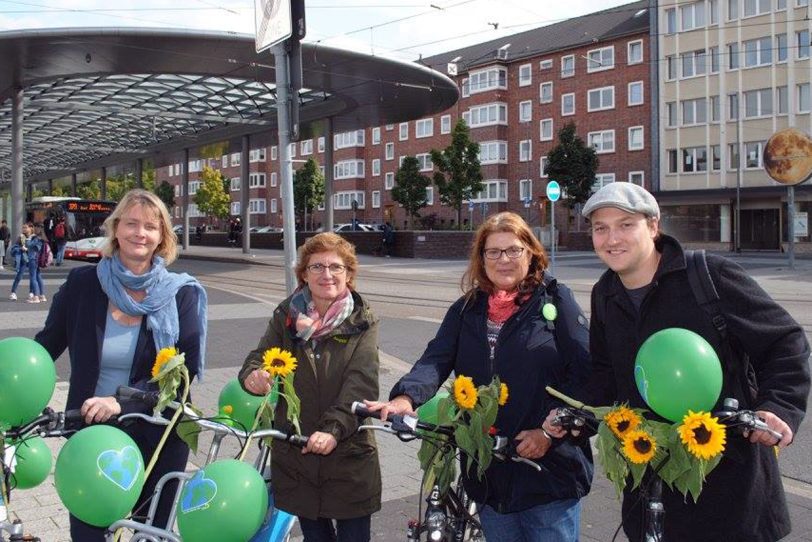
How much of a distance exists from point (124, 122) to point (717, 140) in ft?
108

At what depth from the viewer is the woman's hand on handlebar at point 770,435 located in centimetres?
218

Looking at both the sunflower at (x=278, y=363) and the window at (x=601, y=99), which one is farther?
the window at (x=601, y=99)

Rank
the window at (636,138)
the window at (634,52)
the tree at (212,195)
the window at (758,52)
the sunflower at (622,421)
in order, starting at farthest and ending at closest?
the tree at (212,195)
the window at (636,138)
the window at (634,52)
the window at (758,52)
the sunflower at (622,421)

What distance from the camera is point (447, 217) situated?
62.3 metres

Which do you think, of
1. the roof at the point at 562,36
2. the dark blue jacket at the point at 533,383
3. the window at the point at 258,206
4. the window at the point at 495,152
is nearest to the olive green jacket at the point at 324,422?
the dark blue jacket at the point at 533,383

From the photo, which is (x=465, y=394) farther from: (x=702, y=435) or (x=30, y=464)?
(x=30, y=464)

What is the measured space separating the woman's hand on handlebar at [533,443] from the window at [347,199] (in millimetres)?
69086

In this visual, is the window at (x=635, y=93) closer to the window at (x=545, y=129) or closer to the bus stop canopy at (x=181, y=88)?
the window at (x=545, y=129)

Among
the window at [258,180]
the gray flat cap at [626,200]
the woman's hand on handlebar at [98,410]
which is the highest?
the window at [258,180]

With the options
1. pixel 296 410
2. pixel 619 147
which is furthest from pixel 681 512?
pixel 619 147

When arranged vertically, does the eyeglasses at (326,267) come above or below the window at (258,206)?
below

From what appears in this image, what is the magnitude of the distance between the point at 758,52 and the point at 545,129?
50.7 feet

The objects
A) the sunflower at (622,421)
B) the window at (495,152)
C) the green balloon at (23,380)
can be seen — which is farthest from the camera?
the window at (495,152)

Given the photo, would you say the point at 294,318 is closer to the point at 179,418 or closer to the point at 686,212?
the point at 179,418
